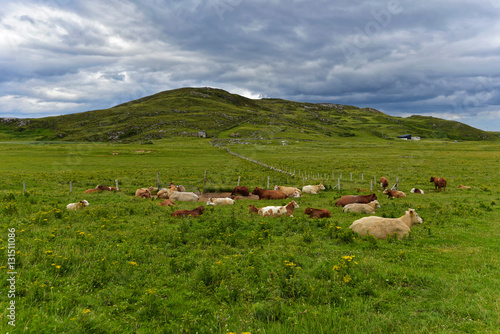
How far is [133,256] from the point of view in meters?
9.23

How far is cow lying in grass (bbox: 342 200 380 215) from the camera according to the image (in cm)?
1714

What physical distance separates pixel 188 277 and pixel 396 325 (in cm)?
548

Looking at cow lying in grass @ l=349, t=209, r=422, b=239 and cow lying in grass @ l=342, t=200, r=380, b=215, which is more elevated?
cow lying in grass @ l=349, t=209, r=422, b=239

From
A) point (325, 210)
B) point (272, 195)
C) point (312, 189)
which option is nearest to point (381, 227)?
point (325, 210)

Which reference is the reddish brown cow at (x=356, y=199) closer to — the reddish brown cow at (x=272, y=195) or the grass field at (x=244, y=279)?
the reddish brown cow at (x=272, y=195)

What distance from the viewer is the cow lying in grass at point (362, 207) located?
17141 mm

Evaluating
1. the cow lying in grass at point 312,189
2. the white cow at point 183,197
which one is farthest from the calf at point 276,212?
the cow lying in grass at point 312,189

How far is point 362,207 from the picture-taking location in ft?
56.8

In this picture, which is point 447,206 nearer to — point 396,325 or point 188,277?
point 396,325

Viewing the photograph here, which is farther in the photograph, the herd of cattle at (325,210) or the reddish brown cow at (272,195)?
the reddish brown cow at (272,195)

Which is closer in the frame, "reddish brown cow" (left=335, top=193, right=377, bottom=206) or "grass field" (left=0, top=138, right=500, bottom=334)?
"grass field" (left=0, top=138, right=500, bottom=334)

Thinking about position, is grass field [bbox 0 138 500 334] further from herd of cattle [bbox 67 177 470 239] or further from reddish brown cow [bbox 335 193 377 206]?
reddish brown cow [bbox 335 193 377 206]

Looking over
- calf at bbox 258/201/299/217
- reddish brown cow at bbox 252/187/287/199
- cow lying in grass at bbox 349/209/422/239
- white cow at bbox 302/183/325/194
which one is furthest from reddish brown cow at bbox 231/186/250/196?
cow lying in grass at bbox 349/209/422/239

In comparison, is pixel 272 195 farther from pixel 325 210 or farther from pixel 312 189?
pixel 325 210
